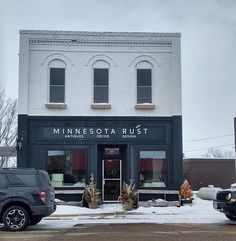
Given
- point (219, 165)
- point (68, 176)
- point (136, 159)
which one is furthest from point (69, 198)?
point (219, 165)

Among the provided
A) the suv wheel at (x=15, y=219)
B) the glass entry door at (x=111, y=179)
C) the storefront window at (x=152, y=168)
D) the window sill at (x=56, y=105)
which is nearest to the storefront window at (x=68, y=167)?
the glass entry door at (x=111, y=179)

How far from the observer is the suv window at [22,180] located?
16.2 metres

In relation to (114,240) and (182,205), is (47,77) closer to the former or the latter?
(182,205)

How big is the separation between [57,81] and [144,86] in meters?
4.33

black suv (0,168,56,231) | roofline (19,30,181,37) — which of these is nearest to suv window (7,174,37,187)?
black suv (0,168,56,231)

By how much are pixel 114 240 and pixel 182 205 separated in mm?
11642

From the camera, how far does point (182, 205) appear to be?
2434 centimetres

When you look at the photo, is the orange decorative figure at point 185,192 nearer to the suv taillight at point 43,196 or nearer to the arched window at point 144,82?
the arched window at point 144,82

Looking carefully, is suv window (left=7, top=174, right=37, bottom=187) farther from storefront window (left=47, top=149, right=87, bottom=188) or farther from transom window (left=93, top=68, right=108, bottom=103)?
transom window (left=93, top=68, right=108, bottom=103)

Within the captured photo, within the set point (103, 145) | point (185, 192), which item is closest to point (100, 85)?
point (103, 145)

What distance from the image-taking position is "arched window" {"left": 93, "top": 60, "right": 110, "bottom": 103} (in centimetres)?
2602

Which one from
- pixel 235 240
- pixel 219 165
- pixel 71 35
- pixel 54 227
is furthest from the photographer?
pixel 219 165

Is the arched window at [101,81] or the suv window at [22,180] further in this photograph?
the arched window at [101,81]

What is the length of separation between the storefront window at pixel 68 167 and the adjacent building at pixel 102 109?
0.13 ft
